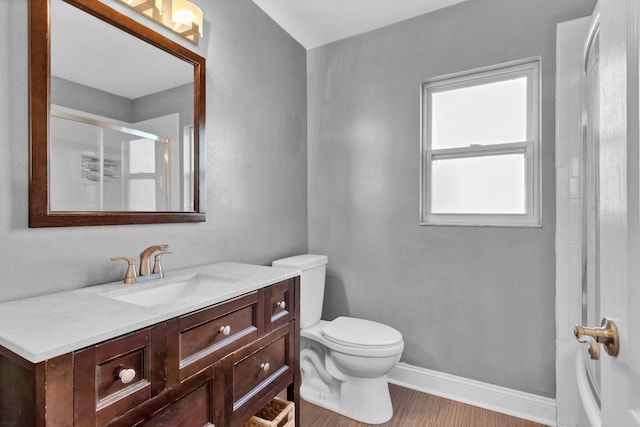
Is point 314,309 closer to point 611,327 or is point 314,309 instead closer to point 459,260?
point 459,260

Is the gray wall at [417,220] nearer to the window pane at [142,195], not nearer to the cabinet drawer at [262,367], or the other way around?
the cabinet drawer at [262,367]

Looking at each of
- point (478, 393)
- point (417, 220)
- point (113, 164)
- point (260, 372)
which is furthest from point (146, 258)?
point (478, 393)

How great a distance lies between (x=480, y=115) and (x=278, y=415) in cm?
207

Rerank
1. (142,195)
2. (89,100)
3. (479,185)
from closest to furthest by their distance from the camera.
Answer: (89,100), (142,195), (479,185)

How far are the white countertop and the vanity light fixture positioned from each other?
1163mm

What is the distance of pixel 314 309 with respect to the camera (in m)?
2.23

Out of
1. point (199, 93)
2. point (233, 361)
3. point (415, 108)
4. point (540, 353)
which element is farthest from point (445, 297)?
point (199, 93)

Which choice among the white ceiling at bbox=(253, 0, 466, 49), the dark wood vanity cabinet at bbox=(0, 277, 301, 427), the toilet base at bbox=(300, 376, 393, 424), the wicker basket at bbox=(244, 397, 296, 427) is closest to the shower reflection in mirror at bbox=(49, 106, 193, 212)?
the dark wood vanity cabinet at bbox=(0, 277, 301, 427)

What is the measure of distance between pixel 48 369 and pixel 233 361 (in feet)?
1.96

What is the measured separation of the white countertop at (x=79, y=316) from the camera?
0.73 metres

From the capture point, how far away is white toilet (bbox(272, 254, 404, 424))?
1836mm

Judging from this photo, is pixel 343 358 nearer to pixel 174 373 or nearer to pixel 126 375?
pixel 174 373

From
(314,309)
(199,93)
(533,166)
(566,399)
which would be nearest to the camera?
(199,93)

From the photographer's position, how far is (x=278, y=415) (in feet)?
4.75
